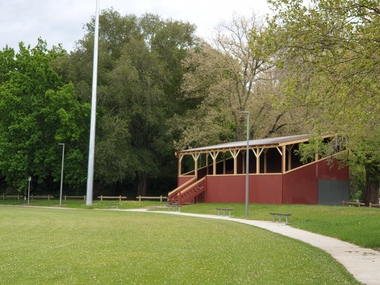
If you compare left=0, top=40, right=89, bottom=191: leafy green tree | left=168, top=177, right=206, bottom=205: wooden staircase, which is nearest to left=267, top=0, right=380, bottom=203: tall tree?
left=168, top=177, right=206, bottom=205: wooden staircase

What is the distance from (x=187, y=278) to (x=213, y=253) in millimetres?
4070

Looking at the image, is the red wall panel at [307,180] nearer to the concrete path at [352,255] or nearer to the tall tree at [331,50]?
the concrete path at [352,255]

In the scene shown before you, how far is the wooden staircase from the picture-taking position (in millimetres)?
46219

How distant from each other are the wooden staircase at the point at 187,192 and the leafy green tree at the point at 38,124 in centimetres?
1461

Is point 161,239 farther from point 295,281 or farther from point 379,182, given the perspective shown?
point 379,182

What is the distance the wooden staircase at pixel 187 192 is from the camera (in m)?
46.2

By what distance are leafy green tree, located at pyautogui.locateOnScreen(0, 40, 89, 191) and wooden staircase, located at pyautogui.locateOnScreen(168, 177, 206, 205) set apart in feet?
47.9

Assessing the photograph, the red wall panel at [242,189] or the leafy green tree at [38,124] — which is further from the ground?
the leafy green tree at [38,124]

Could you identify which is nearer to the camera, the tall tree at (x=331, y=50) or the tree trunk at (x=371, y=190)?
the tall tree at (x=331, y=50)

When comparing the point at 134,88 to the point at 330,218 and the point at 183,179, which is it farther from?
the point at 330,218

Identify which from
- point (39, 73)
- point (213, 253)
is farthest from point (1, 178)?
point (213, 253)

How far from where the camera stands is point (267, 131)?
178ft

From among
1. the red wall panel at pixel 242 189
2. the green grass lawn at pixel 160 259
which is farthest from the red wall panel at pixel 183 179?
the green grass lawn at pixel 160 259

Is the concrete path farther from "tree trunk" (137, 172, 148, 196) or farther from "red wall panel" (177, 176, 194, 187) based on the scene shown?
"tree trunk" (137, 172, 148, 196)
